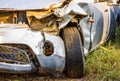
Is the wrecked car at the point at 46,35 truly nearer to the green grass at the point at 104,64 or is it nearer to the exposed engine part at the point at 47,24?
the exposed engine part at the point at 47,24

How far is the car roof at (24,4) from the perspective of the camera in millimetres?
5598

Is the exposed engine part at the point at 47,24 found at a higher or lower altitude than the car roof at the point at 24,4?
lower

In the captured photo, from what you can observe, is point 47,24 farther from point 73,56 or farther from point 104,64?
point 104,64

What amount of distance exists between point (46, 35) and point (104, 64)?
3.69 feet

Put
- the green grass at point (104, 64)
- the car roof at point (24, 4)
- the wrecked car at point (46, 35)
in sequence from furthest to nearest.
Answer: the car roof at point (24, 4)
the green grass at point (104, 64)
the wrecked car at point (46, 35)

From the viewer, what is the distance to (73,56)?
513cm

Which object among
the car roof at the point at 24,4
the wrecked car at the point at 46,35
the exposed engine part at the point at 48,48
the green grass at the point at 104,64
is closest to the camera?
the wrecked car at the point at 46,35

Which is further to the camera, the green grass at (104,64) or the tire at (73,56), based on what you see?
the green grass at (104,64)

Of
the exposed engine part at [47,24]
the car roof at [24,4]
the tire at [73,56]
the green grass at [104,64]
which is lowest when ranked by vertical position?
the green grass at [104,64]

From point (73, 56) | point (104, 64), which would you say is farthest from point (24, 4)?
point (104, 64)

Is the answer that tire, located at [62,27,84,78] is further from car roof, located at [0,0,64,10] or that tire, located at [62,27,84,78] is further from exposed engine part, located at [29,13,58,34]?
car roof, located at [0,0,64,10]

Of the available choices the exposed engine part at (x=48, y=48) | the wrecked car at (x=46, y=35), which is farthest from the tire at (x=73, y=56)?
the exposed engine part at (x=48, y=48)

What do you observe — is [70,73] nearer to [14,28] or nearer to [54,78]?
[54,78]

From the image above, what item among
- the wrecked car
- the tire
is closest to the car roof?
the wrecked car
